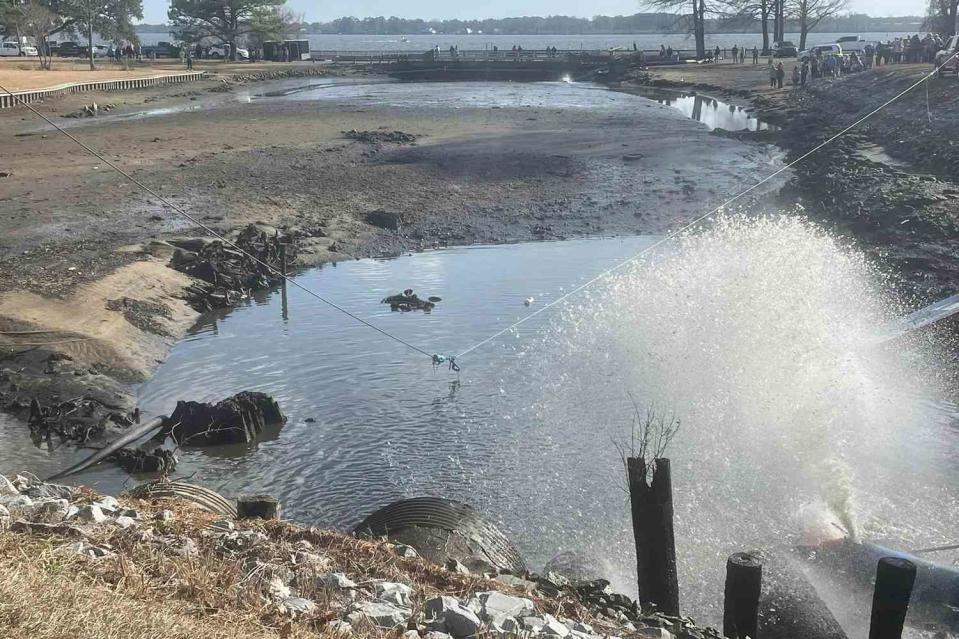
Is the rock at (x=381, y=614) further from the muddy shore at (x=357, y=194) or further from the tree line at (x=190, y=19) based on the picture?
the tree line at (x=190, y=19)

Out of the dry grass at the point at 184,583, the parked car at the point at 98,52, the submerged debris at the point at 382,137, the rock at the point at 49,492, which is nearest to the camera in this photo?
the dry grass at the point at 184,583

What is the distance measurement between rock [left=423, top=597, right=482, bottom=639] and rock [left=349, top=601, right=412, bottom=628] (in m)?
0.17

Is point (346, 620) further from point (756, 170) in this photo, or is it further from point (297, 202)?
point (756, 170)

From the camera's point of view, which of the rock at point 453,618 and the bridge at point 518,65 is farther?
the bridge at point 518,65

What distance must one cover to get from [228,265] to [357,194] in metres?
8.71

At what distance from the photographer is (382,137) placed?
41.9 metres

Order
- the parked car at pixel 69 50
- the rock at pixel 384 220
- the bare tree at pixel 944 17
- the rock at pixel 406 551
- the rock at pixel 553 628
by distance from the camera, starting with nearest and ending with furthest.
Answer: the rock at pixel 553 628 → the rock at pixel 406 551 → the rock at pixel 384 220 → the bare tree at pixel 944 17 → the parked car at pixel 69 50

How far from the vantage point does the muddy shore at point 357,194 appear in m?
17.9

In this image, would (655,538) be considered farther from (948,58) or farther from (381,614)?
(948,58)

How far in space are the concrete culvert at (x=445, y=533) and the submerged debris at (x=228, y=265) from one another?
38.1 feet

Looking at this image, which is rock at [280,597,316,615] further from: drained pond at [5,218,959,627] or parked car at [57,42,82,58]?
parked car at [57,42,82,58]

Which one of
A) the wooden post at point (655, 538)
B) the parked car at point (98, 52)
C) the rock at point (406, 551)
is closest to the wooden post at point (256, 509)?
the rock at point (406, 551)

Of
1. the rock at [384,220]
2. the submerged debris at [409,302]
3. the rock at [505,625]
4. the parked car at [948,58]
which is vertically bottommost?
the submerged debris at [409,302]

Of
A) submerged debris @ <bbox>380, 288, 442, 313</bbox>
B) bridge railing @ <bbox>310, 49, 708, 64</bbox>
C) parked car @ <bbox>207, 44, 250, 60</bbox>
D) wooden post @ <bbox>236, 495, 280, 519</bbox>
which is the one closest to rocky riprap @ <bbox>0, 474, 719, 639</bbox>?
wooden post @ <bbox>236, 495, 280, 519</bbox>
